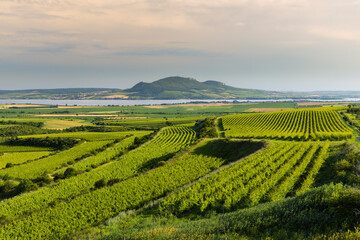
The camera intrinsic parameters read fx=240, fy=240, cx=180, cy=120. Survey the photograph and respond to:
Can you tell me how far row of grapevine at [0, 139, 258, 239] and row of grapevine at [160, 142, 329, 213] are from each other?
5636 millimetres

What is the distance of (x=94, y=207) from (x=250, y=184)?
20.7m

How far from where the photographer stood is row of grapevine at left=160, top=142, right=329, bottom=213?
84.0ft

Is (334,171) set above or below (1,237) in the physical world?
above

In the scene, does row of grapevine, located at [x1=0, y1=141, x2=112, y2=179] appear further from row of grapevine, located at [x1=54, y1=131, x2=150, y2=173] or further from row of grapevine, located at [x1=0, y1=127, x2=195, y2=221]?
row of grapevine, located at [x1=0, y1=127, x2=195, y2=221]

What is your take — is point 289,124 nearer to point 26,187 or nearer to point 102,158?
point 102,158

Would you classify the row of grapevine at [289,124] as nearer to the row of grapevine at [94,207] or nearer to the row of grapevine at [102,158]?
the row of grapevine at [102,158]

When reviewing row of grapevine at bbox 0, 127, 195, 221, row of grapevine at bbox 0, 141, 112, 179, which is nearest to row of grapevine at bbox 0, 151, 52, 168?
row of grapevine at bbox 0, 141, 112, 179

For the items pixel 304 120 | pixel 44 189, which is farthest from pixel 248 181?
pixel 304 120

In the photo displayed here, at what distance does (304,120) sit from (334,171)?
78.3m

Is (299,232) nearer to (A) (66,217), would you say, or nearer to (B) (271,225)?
(B) (271,225)

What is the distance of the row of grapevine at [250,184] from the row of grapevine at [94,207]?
5.64 m

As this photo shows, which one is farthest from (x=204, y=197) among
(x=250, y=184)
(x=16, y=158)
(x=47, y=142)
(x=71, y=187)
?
(x=47, y=142)

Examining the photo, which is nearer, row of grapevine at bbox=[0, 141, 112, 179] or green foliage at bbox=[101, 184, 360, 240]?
green foliage at bbox=[101, 184, 360, 240]

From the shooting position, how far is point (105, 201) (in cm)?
3369
